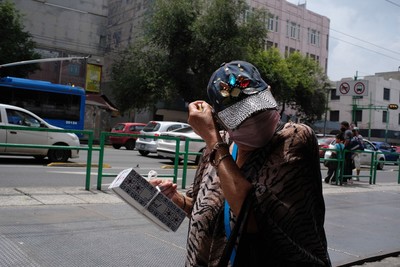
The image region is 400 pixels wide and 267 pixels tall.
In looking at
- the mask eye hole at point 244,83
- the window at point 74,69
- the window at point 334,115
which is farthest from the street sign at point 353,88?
the window at point 334,115

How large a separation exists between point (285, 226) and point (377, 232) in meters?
6.18

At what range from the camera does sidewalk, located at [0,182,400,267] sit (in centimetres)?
444

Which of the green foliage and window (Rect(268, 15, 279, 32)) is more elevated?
window (Rect(268, 15, 279, 32))

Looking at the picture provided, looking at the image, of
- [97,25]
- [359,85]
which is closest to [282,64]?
[359,85]

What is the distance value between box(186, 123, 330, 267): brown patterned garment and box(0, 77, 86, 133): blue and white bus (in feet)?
68.2

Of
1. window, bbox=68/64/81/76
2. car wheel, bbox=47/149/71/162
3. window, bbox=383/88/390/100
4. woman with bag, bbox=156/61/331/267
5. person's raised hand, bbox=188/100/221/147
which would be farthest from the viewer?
window, bbox=383/88/390/100

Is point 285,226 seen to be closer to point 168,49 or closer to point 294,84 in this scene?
point 168,49

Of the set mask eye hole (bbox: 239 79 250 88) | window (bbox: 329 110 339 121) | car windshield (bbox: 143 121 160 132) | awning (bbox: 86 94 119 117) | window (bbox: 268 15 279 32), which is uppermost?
window (bbox: 268 15 279 32)

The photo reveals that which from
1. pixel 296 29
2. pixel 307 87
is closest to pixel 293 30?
pixel 296 29

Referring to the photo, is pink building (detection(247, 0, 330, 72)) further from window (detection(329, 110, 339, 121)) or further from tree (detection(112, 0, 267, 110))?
tree (detection(112, 0, 267, 110))

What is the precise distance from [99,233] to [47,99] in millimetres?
17793

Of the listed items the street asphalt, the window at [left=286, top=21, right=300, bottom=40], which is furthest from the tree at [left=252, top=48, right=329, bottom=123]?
the street asphalt

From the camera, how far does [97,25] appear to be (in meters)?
45.1

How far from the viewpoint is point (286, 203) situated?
1.60 metres
